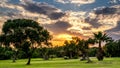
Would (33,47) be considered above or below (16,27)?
below

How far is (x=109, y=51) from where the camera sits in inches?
7653

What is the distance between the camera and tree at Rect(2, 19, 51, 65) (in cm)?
9506

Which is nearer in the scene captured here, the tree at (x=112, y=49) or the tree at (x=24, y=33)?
the tree at (x=24, y=33)

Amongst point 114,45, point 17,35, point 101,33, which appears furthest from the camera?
point 114,45

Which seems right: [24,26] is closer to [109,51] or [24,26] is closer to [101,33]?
[101,33]

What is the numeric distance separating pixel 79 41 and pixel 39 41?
42520 mm

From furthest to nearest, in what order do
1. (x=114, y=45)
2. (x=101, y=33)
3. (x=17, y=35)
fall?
(x=114, y=45)
(x=101, y=33)
(x=17, y=35)

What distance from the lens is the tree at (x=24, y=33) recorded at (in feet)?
312

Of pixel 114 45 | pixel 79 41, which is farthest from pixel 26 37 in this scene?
pixel 114 45

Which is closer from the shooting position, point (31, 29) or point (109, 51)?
point (31, 29)

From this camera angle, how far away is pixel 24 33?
96312mm

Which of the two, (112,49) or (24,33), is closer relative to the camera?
(24,33)

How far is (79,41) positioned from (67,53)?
6193cm

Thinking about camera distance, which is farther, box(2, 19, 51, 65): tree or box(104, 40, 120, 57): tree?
box(104, 40, 120, 57): tree
